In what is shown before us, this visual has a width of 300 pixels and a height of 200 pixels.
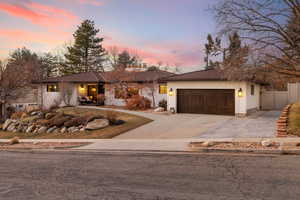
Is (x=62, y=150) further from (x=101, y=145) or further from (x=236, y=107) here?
(x=236, y=107)

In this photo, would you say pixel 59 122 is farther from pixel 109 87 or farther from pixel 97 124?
pixel 109 87

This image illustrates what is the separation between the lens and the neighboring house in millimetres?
23609

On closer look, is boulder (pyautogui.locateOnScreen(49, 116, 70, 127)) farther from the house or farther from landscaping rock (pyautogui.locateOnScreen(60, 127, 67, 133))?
the house

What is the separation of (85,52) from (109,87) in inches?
883

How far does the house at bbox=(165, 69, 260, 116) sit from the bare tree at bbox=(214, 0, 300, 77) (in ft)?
18.4

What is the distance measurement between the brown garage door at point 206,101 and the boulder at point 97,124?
735 cm

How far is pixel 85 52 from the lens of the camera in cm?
4444

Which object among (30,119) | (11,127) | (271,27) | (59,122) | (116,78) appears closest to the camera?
(271,27)

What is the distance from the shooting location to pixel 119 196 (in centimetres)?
417

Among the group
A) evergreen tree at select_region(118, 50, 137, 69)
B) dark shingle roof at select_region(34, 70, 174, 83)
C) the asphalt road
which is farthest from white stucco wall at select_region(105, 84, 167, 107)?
the asphalt road

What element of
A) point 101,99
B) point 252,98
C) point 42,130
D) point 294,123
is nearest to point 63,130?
point 42,130

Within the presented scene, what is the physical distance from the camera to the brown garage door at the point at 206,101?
17.3 meters

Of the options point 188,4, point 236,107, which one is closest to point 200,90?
point 236,107

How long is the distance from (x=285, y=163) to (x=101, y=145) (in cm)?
684
